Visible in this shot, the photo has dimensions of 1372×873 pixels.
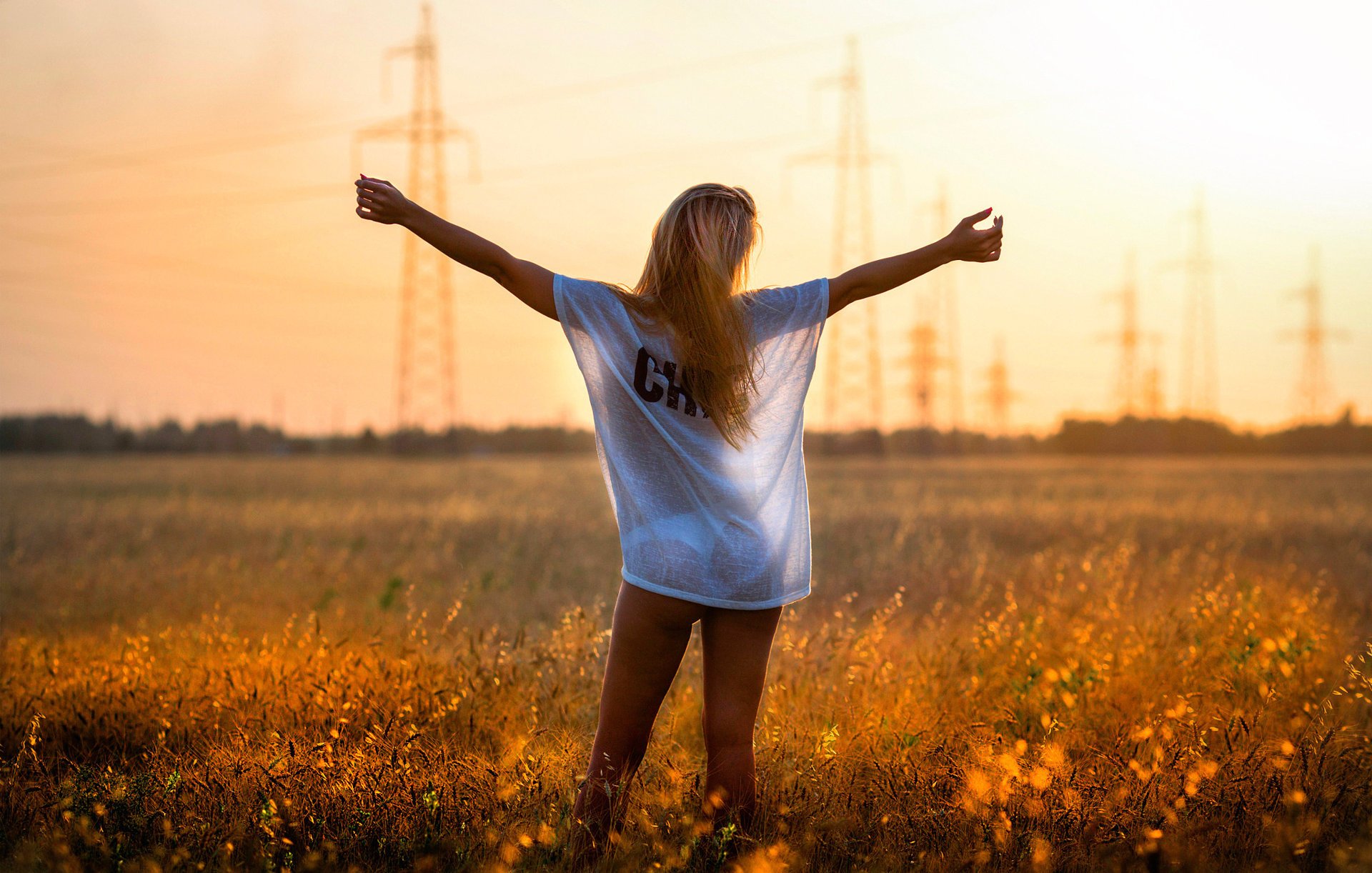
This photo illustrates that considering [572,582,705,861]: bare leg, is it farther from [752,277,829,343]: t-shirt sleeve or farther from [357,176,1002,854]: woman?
[752,277,829,343]: t-shirt sleeve

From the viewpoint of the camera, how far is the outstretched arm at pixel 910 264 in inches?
134

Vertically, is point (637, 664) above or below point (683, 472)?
below

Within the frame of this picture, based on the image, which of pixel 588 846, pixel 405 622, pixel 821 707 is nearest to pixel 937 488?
pixel 405 622

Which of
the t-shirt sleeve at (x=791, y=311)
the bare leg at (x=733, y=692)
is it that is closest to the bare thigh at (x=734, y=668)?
the bare leg at (x=733, y=692)

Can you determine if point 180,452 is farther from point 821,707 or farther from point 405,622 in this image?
point 821,707

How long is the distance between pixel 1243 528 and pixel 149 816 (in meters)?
16.0

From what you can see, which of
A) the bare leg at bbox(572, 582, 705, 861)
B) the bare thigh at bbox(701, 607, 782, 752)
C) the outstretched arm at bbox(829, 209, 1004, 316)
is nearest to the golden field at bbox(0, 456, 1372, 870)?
the bare leg at bbox(572, 582, 705, 861)

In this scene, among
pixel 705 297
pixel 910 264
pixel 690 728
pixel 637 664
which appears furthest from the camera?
pixel 690 728

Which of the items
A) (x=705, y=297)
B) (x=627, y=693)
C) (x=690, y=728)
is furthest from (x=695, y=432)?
(x=690, y=728)

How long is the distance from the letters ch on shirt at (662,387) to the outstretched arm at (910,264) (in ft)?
2.00

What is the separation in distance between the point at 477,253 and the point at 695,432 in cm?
90

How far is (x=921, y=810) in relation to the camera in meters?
4.07

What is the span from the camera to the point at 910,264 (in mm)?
3447

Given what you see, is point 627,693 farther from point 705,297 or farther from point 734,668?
point 705,297
